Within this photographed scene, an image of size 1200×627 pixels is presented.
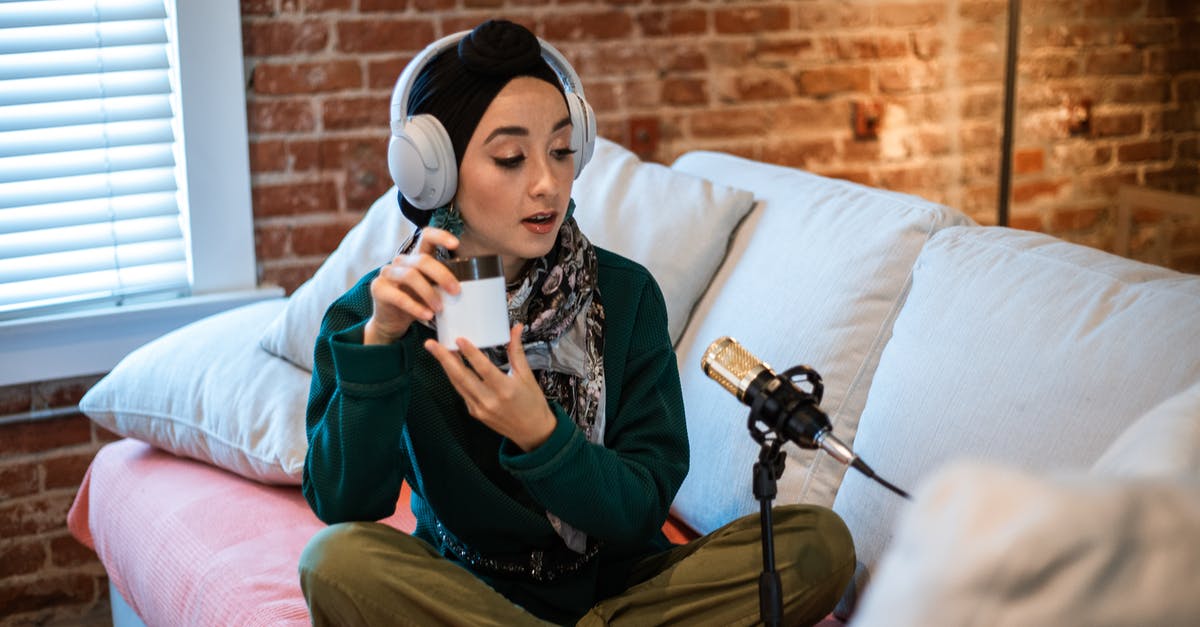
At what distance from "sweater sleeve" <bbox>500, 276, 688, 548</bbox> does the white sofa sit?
0.87 ft

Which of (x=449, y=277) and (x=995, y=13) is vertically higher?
(x=995, y=13)

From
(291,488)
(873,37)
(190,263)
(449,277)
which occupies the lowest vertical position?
(291,488)

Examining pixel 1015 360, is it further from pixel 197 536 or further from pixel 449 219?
pixel 197 536

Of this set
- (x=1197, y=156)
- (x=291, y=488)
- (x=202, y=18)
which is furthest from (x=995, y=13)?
(x=291, y=488)

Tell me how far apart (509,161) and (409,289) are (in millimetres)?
242

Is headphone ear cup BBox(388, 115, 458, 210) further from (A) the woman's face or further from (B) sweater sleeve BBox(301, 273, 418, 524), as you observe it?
(B) sweater sleeve BBox(301, 273, 418, 524)

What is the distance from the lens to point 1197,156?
2.87 metres

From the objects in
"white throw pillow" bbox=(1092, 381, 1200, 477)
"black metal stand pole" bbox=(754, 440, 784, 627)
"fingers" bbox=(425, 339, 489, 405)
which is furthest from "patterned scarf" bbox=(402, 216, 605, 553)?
"white throw pillow" bbox=(1092, 381, 1200, 477)

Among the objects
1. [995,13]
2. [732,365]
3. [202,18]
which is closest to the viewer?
[732,365]

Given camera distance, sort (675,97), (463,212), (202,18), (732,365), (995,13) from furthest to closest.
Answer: (995,13) → (675,97) → (202,18) → (463,212) → (732,365)

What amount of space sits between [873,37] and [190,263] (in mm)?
1750

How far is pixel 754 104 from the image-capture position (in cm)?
314

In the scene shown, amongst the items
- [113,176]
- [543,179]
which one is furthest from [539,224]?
[113,176]

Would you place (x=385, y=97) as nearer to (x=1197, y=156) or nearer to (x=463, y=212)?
(x=463, y=212)
